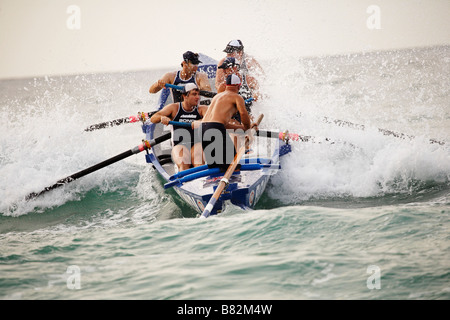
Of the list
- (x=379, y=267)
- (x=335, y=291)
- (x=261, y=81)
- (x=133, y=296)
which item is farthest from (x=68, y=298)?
(x=261, y=81)

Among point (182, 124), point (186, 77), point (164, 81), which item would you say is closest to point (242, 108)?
point (182, 124)

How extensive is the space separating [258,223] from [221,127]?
1.88m

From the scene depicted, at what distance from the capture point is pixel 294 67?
1383cm

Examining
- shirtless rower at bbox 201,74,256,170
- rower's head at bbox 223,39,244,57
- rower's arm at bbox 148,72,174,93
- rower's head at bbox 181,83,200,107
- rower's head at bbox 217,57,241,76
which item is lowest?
shirtless rower at bbox 201,74,256,170

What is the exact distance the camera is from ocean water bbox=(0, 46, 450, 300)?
14.3 feet

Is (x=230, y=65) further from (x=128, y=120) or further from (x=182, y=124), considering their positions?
(x=128, y=120)

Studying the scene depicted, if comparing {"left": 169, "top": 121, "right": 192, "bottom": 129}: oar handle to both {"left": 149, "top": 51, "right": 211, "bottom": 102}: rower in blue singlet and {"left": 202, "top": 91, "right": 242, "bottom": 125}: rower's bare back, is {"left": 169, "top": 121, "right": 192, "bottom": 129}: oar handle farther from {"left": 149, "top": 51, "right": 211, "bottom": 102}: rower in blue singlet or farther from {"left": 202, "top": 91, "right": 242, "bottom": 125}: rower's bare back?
{"left": 149, "top": 51, "right": 211, "bottom": 102}: rower in blue singlet

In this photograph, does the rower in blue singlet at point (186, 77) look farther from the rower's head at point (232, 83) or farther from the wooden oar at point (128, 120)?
the rower's head at point (232, 83)

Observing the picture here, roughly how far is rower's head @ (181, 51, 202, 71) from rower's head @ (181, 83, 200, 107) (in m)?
1.48

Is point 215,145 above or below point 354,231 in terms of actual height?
above

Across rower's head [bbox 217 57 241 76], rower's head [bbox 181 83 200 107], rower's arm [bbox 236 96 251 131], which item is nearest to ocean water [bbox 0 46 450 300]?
rower's arm [bbox 236 96 251 131]

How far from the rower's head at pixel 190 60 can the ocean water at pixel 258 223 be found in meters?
2.18

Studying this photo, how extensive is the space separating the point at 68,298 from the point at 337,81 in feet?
90.0
